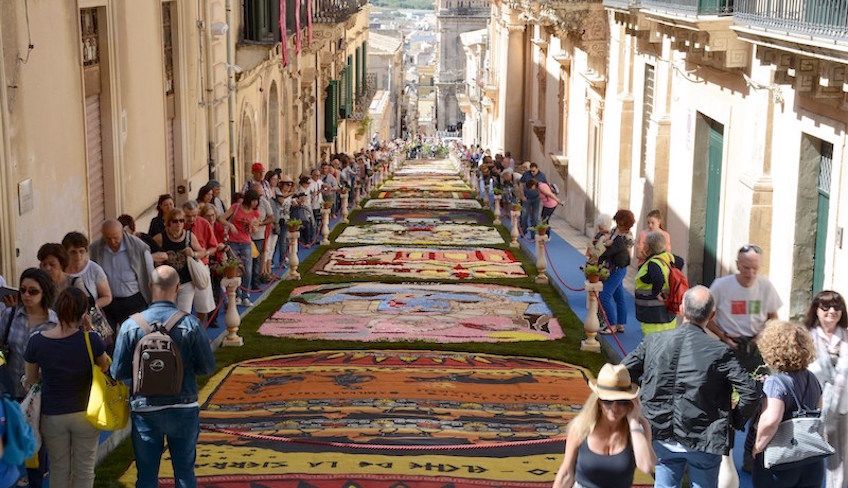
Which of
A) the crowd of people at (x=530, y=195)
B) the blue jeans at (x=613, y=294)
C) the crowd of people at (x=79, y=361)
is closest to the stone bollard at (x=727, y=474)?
the crowd of people at (x=79, y=361)

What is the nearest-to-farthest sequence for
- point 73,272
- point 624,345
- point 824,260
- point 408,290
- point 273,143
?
point 73,272, point 824,260, point 624,345, point 408,290, point 273,143

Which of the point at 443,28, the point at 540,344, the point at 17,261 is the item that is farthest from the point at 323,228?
the point at 443,28

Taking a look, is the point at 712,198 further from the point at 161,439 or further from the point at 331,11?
the point at 331,11

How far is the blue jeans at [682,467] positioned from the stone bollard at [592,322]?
668cm

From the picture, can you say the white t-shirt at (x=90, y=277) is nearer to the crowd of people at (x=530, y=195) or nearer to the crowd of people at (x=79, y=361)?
the crowd of people at (x=79, y=361)

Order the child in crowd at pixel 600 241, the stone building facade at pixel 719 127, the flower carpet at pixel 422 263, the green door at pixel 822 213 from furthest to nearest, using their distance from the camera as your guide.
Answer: the flower carpet at pixel 422 263 < the child in crowd at pixel 600 241 < the green door at pixel 822 213 < the stone building facade at pixel 719 127

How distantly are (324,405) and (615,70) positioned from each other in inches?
574

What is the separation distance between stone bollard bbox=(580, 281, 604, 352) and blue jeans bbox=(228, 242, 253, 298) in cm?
467

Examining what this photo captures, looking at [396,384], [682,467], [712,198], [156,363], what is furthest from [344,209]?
[682,467]

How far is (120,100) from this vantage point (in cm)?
1636

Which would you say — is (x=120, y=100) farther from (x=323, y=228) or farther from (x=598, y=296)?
(x=323, y=228)

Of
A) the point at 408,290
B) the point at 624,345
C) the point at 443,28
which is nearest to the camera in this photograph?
the point at 624,345

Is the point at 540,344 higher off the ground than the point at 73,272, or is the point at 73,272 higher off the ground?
the point at 73,272

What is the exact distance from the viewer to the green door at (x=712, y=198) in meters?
17.4
